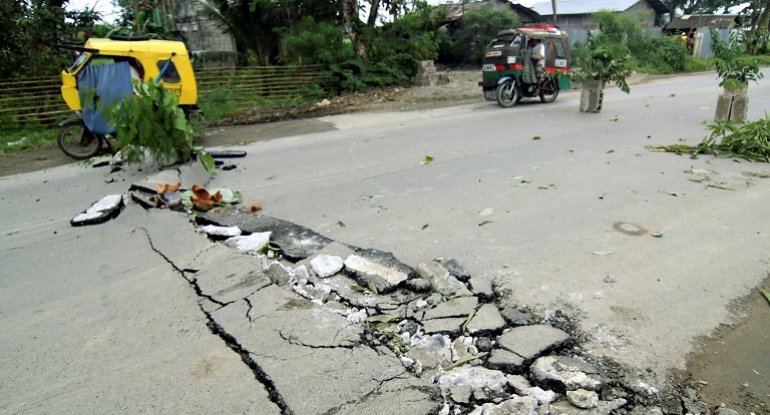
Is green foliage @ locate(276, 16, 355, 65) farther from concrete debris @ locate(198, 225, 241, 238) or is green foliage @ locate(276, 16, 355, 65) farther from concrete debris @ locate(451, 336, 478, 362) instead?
concrete debris @ locate(451, 336, 478, 362)

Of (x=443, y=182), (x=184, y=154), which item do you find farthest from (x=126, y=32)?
(x=443, y=182)

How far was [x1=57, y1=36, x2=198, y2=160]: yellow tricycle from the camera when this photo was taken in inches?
332

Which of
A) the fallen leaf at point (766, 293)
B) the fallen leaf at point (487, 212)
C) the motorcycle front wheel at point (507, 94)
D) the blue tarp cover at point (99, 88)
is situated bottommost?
the fallen leaf at point (766, 293)

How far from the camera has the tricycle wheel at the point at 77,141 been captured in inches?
340

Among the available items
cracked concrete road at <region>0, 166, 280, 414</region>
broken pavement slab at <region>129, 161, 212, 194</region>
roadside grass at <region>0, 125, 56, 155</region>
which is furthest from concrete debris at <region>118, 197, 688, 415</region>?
roadside grass at <region>0, 125, 56, 155</region>

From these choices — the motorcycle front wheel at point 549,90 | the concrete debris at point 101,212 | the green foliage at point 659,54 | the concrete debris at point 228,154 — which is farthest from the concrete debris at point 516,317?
the green foliage at point 659,54

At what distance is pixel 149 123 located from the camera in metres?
6.54

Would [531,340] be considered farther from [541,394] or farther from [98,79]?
[98,79]

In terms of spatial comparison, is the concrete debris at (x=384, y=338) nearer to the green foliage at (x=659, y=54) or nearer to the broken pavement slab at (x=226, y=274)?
the broken pavement slab at (x=226, y=274)

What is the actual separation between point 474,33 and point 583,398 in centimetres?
2350

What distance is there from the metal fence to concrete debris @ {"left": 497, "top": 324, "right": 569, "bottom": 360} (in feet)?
39.5

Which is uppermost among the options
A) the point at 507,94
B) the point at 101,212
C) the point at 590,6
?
the point at 590,6

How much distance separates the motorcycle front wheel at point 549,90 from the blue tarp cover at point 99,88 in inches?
385

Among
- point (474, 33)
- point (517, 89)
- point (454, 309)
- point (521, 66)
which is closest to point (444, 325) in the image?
point (454, 309)
